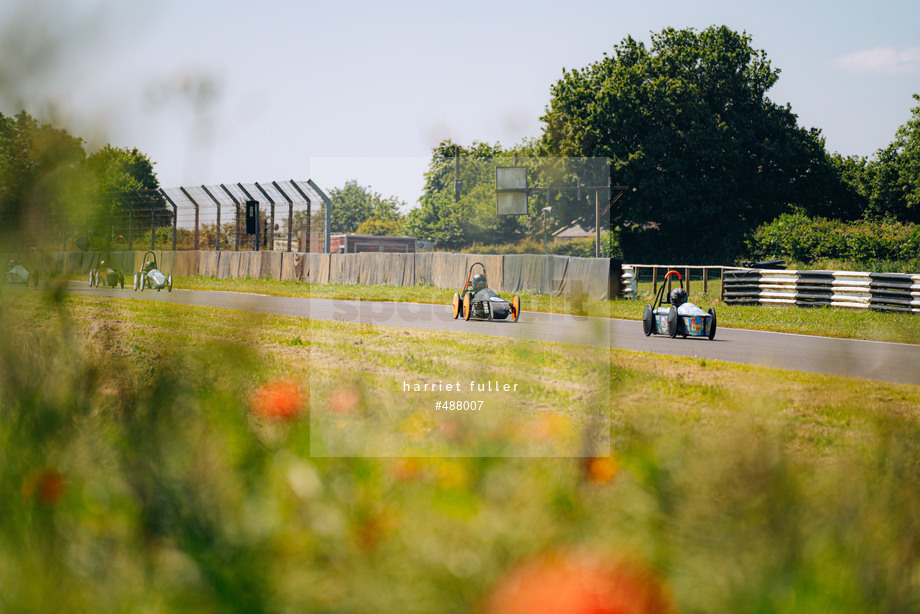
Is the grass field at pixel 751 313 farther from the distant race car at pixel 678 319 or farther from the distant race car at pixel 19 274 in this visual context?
the distant race car at pixel 19 274

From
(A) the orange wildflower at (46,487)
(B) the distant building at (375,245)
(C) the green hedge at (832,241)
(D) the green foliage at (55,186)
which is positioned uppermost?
(C) the green hedge at (832,241)

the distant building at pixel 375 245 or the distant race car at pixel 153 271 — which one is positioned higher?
the distant building at pixel 375 245

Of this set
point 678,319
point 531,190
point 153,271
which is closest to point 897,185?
point 531,190

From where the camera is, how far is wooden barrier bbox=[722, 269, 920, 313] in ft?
67.3

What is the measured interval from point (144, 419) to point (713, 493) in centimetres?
148

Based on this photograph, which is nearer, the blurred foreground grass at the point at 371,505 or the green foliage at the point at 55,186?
the blurred foreground grass at the point at 371,505

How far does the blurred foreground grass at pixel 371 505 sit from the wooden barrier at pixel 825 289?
20.4 m

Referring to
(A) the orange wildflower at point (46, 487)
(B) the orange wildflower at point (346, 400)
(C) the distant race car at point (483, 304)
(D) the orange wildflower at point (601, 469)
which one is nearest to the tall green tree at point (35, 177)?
(A) the orange wildflower at point (46, 487)

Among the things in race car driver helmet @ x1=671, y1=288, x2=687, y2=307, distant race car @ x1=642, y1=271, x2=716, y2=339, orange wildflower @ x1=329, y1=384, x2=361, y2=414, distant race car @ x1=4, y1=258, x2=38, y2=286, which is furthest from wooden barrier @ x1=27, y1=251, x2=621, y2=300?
distant race car @ x1=4, y1=258, x2=38, y2=286

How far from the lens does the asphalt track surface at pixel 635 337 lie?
6.83 feet

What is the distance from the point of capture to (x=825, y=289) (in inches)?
894

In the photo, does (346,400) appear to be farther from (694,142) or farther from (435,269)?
(694,142)

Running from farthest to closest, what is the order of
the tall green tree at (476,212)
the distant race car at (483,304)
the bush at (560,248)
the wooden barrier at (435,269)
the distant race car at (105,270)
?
1. the bush at (560,248)
2. the tall green tree at (476,212)
3. the wooden barrier at (435,269)
4. the distant race car at (483,304)
5. the distant race car at (105,270)

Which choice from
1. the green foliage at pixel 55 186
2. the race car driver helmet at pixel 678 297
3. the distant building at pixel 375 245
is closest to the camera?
the green foliage at pixel 55 186
